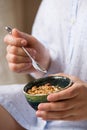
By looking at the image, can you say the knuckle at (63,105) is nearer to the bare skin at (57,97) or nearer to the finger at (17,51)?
the bare skin at (57,97)

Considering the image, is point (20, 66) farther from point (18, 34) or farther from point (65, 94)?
point (65, 94)

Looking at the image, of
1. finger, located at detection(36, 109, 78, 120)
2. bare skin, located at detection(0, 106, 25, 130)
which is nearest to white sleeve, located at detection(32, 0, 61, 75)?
bare skin, located at detection(0, 106, 25, 130)

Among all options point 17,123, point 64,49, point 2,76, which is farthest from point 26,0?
point 17,123

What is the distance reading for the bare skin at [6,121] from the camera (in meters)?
0.91

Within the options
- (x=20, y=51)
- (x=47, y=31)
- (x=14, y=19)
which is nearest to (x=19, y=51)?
(x=20, y=51)

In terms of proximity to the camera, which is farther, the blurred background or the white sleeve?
the blurred background

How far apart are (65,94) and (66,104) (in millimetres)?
32

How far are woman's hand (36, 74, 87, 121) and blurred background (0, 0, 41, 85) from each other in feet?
2.28

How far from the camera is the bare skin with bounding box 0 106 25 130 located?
2.98ft

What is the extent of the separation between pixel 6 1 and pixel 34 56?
477mm

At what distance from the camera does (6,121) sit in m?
0.91

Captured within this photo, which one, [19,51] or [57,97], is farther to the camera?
[19,51]

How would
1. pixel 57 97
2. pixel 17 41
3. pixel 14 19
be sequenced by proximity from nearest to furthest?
pixel 57 97, pixel 17 41, pixel 14 19

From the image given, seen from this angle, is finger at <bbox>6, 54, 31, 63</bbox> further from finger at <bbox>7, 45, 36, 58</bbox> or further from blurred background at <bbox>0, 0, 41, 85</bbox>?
blurred background at <bbox>0, 0, 41, 85</bbox>
